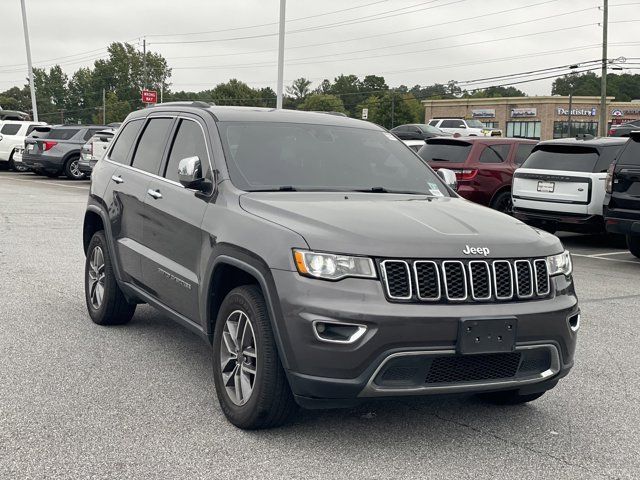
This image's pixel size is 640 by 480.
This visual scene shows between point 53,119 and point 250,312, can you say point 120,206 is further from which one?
point 53,119

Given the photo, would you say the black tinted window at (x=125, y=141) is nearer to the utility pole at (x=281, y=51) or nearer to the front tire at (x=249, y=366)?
the front tire at (x=249, y=366)

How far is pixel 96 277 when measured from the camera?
704 cm

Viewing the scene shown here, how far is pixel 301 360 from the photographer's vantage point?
404 centimetres

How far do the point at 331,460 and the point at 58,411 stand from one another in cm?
166

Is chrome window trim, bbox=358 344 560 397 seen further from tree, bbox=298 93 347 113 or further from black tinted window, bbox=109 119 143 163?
tree, bbox=298 93 347 113

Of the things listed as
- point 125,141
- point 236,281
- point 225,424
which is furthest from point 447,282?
point 125,141

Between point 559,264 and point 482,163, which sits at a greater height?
point 559,264

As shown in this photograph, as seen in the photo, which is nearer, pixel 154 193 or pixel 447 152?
pixel 154 193

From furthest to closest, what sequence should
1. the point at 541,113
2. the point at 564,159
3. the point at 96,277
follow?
the point at 541,113 → the point at 564,159 → the point at 96,277

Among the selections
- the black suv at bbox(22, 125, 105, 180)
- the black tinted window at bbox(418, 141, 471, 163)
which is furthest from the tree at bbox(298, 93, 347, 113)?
the black tinted window at bbox(418, 141, 471, 163)

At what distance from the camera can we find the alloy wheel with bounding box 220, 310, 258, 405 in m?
4.47

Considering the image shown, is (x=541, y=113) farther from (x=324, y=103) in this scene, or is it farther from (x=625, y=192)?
(x=625, y=192)

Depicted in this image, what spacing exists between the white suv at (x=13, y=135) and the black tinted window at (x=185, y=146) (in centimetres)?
2720

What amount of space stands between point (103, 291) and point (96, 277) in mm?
220
